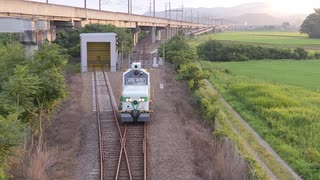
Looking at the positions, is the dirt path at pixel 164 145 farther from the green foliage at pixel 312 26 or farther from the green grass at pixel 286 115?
the green foliage at pixel 312 26

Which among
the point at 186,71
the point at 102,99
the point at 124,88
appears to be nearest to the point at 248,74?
the point at 186,71

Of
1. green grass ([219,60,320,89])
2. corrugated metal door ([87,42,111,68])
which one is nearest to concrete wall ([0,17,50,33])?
corrugated metal door ([87,42,111,68])

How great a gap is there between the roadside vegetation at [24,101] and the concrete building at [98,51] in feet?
43.6

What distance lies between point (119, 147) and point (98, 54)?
24422 mm

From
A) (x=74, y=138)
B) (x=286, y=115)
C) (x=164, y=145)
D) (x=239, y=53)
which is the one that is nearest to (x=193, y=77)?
(x=286, y=115)

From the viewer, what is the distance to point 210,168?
738 inches

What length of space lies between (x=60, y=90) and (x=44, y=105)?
124 cm

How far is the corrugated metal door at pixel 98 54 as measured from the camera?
143ft

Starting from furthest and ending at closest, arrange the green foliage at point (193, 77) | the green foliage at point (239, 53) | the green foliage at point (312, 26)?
the green foliage at point (312, 26), the green foliage at point (239, 53), the green foliage at point (193, 77)

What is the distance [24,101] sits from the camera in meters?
20.7

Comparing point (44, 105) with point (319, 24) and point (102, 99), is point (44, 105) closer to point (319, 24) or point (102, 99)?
point (102, 99)

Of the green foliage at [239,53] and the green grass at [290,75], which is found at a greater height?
the green foliage at [239,53]

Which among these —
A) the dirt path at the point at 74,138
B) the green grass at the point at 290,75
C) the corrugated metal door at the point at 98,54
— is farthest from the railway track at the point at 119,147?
the green grass at the point at 290,75

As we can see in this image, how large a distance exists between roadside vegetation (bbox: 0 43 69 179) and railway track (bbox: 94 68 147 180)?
9.16 ft
